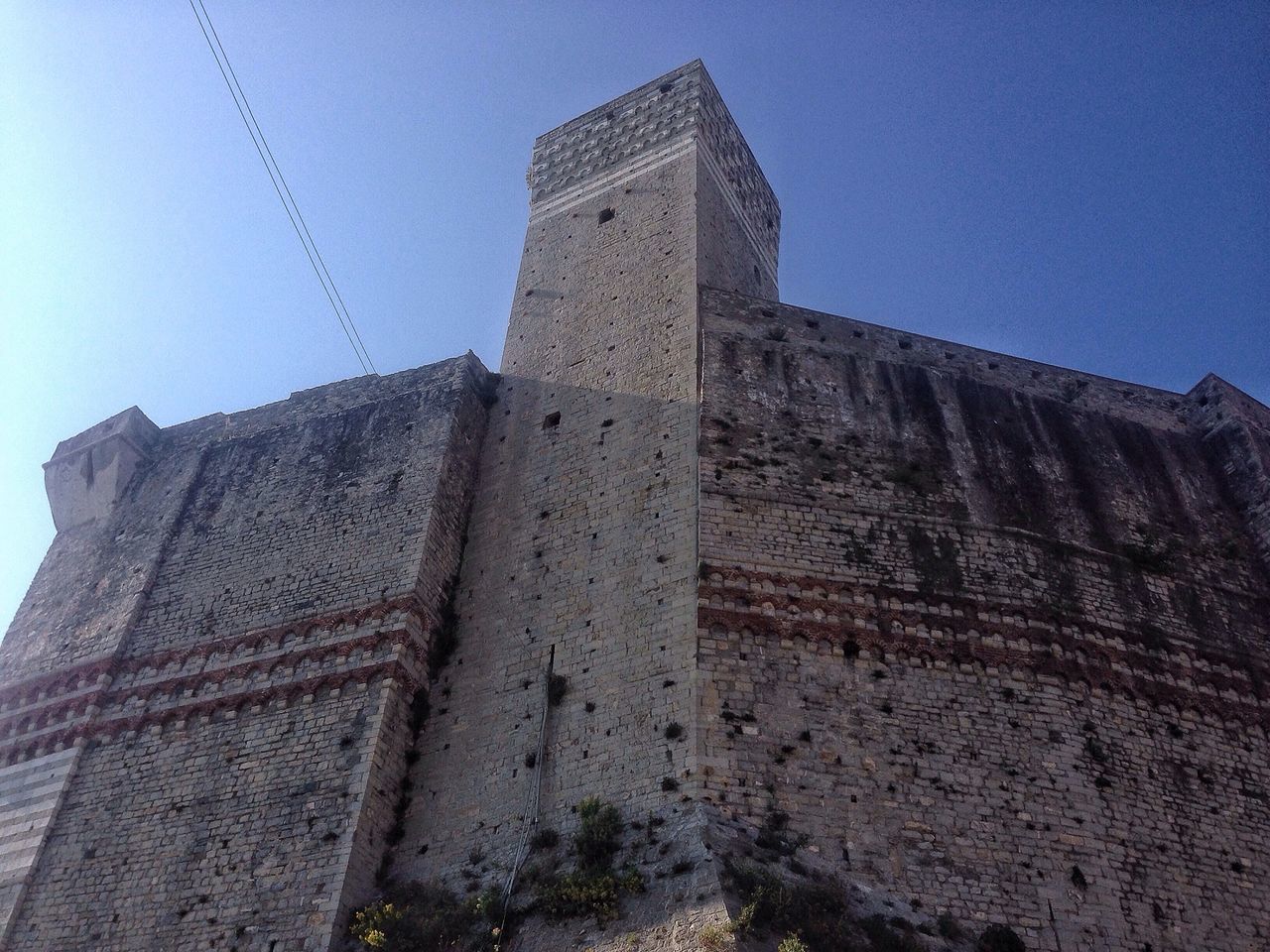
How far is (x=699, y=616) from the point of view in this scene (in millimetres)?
11984

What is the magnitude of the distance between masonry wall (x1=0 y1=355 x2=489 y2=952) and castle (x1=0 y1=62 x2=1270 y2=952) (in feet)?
0.18

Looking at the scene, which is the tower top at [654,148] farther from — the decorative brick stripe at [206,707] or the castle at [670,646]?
the decorative brick stripe at [206,707]

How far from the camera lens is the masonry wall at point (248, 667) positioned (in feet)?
39.6

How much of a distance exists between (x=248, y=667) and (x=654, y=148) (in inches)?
424

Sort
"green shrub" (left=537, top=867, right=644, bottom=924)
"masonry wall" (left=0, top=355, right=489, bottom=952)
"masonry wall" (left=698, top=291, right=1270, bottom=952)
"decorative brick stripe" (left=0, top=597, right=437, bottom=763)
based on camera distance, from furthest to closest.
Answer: "decorative brick stripe" (left=0, top=597, right=437, bottom=763)
"masonry wall" (left=0, top=355, right=489, bottom=952)
"masonry wall" (left=698, top=291, right=1270, bottom=952)
"green shrub" (left=537, top=867, right=644, bottom=924)

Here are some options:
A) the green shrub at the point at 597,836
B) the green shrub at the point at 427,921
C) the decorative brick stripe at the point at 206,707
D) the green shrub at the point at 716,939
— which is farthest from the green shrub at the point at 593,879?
the decorative brick stripe at the point at 206,707

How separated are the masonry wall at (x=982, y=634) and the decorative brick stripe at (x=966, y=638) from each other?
0.10 ft

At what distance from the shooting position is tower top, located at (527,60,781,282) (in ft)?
63.4

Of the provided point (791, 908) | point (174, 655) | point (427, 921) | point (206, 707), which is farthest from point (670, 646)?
point (174, 655)

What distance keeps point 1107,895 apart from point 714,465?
5995 mm

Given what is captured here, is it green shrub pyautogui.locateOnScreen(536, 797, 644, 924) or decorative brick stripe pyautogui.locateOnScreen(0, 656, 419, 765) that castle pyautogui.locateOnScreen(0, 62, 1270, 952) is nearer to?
decorative brick stripe pyautogui.locateOnScreen(0, 656, 419, 765)

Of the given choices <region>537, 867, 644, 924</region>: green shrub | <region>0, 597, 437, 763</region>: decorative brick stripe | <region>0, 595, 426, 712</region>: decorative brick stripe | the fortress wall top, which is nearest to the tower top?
the fortress wall top

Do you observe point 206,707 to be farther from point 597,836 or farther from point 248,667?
point 597,836

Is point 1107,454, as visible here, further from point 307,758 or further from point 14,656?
point 14,656
